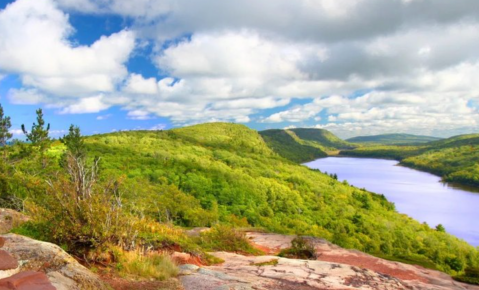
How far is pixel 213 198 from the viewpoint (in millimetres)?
72250

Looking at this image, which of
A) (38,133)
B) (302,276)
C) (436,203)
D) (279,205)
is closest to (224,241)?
(302,276)

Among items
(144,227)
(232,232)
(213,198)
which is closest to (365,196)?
(213,198)

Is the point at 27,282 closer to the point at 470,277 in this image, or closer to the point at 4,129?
the point at 470,277

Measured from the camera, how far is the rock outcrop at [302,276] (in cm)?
923

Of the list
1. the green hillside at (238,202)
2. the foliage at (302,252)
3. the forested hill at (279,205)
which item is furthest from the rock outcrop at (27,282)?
the forested hill at (279,205)

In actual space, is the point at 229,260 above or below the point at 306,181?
above

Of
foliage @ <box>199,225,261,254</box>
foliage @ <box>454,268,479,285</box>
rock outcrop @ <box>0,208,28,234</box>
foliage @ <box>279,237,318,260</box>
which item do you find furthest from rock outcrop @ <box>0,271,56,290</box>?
foliage @ <box>454,268,479,285</box>

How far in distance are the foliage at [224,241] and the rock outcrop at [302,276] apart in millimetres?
2216

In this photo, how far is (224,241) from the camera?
62.1 ft

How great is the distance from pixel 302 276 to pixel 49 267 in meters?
7.96

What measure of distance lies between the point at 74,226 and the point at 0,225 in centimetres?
810

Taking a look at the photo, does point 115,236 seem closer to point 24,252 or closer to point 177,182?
point 24,252

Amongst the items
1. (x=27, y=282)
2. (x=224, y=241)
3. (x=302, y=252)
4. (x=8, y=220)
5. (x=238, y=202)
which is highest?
(x=27, y=282)

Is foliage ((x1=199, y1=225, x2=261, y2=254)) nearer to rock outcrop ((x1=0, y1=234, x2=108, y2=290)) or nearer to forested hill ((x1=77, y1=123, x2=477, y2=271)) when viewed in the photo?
rock outcrop ((x1=0, y1=234, x2=108, y2=290))
